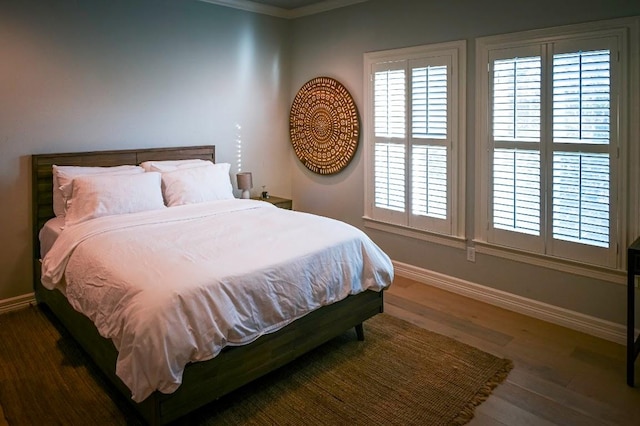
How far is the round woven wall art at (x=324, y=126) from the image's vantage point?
4.68m

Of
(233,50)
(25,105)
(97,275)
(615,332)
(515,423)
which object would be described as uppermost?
(233,50)

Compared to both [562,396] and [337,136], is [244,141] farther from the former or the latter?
[562,396]

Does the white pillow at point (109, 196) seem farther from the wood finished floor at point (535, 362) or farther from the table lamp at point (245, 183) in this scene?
the wood finished floor at point (535, 362)

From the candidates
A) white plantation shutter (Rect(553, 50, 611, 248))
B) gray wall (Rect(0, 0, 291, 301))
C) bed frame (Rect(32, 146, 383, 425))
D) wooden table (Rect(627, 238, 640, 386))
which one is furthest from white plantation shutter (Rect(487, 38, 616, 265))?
gray wall (Rect(0, 0, 291, 301))

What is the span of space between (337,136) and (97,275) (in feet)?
9.42

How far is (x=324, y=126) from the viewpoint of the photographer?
490 centimetres

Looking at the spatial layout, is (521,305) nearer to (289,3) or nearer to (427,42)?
(427,42)

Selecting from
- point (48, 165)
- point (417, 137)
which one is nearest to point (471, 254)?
point (417, 137)

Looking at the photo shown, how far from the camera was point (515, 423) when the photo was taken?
2328 millimetres

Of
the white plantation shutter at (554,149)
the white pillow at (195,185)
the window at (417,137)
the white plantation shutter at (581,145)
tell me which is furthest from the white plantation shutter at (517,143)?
the white pillow at (195,185)

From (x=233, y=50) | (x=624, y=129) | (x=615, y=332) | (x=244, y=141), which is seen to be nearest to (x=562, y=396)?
(x=615, y=332)

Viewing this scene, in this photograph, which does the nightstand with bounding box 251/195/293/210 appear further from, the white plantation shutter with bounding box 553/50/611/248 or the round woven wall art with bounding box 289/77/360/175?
the white plantation shutter with bounding box 553/50/611/248

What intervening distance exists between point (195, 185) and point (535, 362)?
2.81 m

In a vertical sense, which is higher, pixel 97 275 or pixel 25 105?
pixel 25 105
